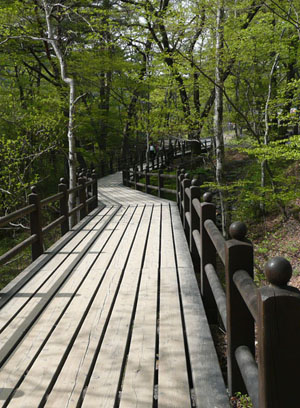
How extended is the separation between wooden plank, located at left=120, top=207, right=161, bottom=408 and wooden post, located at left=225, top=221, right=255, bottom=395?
1.92ft

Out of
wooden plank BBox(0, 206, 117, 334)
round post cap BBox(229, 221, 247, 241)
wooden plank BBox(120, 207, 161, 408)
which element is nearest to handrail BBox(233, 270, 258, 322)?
round post cap BBox(229, 221, 247, 241)

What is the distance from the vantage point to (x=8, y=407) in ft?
7.60

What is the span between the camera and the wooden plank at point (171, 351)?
7.77 ft

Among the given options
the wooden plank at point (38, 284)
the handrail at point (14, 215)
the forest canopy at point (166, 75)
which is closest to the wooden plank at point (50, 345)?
the wooden plank at point (38, 284)

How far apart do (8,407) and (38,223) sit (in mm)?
4046

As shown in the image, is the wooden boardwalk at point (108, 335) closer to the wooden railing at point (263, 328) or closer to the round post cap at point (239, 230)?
the wooden railing at point (263, 328)

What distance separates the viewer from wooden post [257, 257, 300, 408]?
55.4 inches

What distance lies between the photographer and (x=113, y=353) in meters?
2.91

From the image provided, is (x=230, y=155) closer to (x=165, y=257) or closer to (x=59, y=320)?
→ (x=165, y=257)

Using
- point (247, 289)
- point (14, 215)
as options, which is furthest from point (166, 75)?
point (247, 289)

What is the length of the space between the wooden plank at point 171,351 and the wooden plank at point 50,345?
782 mm

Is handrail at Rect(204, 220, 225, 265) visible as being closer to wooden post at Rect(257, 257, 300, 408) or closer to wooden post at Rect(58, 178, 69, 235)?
wooden post at Rect(257, 257, 300, 408)

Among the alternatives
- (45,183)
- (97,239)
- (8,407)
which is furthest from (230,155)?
(8,407)

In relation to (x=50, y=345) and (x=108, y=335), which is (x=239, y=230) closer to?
(x=108, y=335)
